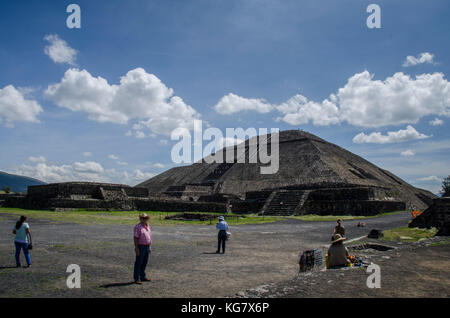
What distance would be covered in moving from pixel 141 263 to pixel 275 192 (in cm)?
3073

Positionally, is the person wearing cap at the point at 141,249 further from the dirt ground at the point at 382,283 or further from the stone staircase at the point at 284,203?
the stone staircase at the point at 284,203

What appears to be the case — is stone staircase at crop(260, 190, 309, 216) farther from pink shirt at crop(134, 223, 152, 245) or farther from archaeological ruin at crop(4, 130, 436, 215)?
pink shirt at crop(134, 223, 152, 245)

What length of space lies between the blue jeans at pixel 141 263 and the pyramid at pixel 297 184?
25.9 meters

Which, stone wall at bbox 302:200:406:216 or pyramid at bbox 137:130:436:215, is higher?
pyramid at bbox 137:130:436:215

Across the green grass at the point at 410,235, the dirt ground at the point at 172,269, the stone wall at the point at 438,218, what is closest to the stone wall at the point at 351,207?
the stone wall at the point at 438,218

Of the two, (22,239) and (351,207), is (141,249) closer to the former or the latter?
(22,239)

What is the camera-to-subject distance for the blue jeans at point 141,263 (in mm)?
6815

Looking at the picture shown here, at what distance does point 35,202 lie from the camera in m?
32.8

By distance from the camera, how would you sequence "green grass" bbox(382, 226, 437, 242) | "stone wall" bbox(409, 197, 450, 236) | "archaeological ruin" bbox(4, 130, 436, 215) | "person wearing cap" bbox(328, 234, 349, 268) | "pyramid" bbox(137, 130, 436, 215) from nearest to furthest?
"person wearing cap" bbox(328, 234, 349, 268)
"green grass" bbox(382, 226, 437, 242)
"stone wall" bbox(409, 197, 450, 236)
"archaeological ruin" bbox(4, 130, 436, 215)
"pyramid" bbox(137, 130, 436, 215)

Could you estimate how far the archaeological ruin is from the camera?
1270 inches

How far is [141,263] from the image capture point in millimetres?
6906

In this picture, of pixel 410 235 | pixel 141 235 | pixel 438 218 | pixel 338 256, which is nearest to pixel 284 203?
pixel 438 218

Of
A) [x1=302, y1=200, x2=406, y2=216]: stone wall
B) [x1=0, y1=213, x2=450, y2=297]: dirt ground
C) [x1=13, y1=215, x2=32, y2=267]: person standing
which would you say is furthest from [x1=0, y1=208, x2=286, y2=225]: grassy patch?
[x1=13, y1=215, x2=32, y2=267]: person standing
